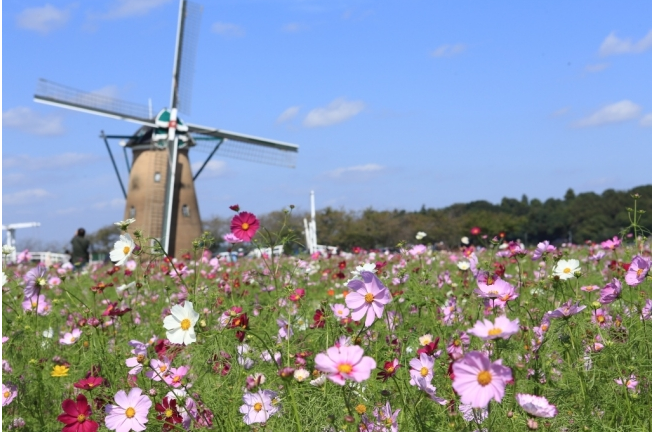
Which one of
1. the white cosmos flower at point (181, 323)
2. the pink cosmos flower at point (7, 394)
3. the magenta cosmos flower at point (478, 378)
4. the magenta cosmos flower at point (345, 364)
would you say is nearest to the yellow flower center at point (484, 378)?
the magenta cosmos flower at point (478, 378)

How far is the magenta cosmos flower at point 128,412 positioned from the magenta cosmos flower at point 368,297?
2.41 feet

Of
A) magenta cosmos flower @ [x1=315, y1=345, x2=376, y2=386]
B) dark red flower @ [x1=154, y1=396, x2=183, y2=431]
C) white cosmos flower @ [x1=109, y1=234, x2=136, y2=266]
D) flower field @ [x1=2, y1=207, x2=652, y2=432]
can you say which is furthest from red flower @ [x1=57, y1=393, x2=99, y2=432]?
magenta cosmos flower @ [x1=315, y1=345, x2=376, y2=386]

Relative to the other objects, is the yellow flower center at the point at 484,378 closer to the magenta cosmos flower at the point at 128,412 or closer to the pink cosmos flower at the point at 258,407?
the pink cosmos flower at the point at 258,407

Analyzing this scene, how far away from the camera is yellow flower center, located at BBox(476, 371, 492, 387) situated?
1.33m

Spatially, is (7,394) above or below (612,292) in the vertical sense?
below

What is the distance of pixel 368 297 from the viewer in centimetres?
189

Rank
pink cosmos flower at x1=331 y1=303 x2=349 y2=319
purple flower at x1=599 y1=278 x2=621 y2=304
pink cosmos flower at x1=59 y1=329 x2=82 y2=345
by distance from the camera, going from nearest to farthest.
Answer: purple flower at x1=599 y1=278 x2=621 y2=304 → pink cosmos flower at x1=331 y1=303 x2=349 y2=319 → pink cosmos flower at x1=59 y1=329 x2=82 y2=345

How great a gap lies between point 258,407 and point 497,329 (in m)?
0.89

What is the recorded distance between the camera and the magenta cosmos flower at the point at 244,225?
2.59 metres

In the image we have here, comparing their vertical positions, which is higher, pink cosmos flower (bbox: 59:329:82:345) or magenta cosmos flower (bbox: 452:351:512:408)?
magenta cosmos flower (bbox: 452:351:512:408)

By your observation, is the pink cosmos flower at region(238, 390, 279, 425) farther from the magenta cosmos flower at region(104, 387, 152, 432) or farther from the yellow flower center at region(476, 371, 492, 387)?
the yellow flower center at region(476, 371, 492, 387)

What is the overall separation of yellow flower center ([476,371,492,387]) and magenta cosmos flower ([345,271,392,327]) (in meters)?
0.54

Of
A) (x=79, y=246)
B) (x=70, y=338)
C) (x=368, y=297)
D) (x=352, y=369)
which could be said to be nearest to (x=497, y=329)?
(x=352, y=369)

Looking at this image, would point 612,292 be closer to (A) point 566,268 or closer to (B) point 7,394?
(A) point 566,268
